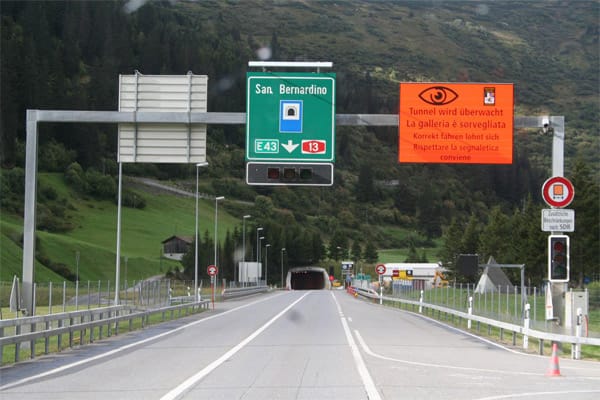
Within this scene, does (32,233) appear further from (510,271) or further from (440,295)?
(510,271)

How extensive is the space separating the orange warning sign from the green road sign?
2.17 meters

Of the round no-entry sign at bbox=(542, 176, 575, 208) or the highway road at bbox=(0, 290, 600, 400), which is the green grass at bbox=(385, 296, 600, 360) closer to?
the highway road at bbox=(0, 290, 600, 400)

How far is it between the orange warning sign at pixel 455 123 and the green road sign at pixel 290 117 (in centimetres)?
217

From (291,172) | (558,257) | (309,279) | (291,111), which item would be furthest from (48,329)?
(309,279)

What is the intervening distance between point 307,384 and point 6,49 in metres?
157

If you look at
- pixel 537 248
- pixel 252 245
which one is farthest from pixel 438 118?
pixel 252 245

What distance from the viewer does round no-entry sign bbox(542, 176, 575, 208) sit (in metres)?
24.0

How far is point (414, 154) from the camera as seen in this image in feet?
83.0

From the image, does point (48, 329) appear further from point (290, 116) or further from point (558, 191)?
point (558, 191)

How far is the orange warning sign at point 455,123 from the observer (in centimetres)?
2527

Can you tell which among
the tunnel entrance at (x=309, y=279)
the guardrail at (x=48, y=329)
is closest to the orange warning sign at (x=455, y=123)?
the guardrail at (x=48, y=329)

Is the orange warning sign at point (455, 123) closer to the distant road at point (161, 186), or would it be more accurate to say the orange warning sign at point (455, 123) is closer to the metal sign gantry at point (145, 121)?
the metal sign gantry at point (145, 121)

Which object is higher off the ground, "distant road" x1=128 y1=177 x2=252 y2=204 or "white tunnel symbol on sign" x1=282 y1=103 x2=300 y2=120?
"distant road" x1=128 y1=177 x2=252 y2=204

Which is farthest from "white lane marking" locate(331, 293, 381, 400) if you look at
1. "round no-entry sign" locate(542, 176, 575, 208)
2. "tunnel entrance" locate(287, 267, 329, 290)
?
"tunnel entrance" locate(287, 267, 329, 290)
